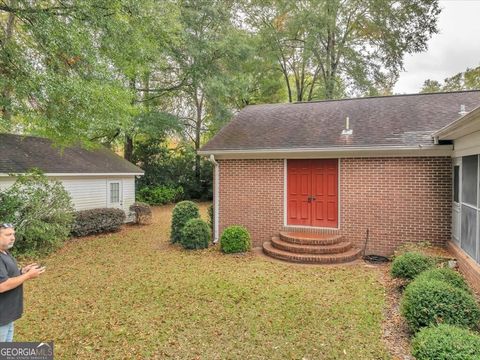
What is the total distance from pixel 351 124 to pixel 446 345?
293 inches

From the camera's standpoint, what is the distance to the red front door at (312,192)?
9.10m

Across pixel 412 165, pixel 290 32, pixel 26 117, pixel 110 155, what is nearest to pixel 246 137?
pixel 412 165

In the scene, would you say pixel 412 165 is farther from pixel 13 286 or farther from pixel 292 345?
pixel 13 286

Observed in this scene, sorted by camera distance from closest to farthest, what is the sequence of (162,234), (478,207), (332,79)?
1. (478,207)
2. (162,234)
3. (332,79)

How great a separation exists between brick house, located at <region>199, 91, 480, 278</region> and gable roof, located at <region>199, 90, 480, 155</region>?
0.03 meters

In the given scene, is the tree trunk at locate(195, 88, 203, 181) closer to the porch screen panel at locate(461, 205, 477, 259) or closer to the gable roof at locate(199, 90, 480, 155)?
the gable roof at locate(199, 90, 480, 155)

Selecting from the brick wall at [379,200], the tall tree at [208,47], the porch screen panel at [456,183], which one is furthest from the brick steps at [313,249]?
the tall tree at [208,47]

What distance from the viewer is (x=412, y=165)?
26.7 feet

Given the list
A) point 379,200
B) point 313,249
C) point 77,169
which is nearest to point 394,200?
point 379,200

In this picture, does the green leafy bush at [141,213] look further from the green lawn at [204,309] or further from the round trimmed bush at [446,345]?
the round trimmed bush at [446,345]

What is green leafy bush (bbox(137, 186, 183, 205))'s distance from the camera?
2045 cm

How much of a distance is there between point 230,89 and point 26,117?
1107 centimetres

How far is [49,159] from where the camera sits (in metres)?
12.4

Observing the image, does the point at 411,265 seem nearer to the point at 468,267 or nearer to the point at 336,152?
the point at 468,267
